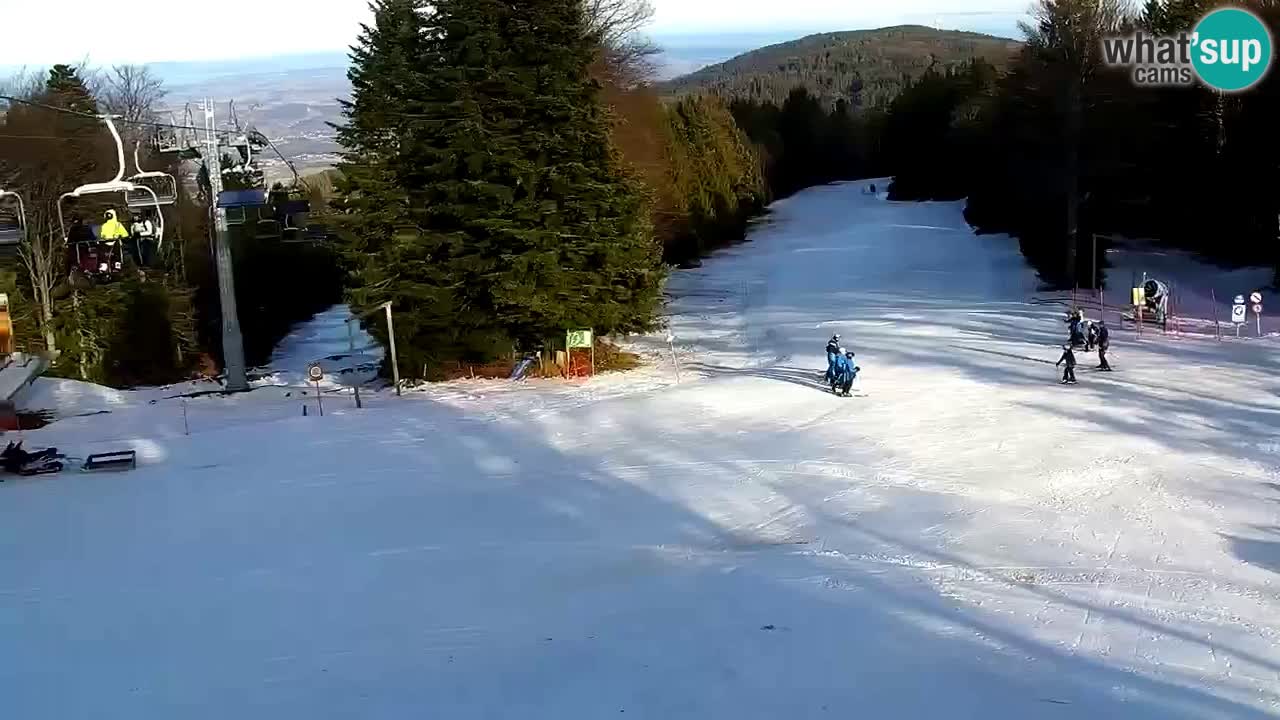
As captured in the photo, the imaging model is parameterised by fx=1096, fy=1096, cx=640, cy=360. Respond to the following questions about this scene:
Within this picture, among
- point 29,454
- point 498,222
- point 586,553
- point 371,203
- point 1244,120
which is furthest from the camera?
point 1244,120

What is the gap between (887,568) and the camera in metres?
11.0

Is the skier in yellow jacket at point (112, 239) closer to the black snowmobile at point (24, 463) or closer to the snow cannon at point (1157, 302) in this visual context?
the black snowmobile at point (24, 463)

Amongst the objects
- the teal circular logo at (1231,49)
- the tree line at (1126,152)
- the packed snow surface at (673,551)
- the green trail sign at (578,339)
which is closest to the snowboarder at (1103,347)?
the packed snow surface at (673,551)

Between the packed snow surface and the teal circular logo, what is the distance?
16420 millimetres

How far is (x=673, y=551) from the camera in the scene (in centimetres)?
1168

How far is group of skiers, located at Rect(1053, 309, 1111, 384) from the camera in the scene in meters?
19.6

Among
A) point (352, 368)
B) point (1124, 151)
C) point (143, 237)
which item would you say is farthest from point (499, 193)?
point (1124, 151)

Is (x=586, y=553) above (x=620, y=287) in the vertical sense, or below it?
below

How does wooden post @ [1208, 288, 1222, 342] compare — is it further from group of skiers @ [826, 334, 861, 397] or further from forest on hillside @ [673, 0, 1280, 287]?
group of skiers @ [826, 334, 861, 397]

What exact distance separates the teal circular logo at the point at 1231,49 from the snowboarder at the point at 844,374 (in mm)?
21461

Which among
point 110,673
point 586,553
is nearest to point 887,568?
point 586,553

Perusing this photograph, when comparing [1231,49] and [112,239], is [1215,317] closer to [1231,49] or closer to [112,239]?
[1231,49]

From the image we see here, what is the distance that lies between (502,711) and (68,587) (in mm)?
5395

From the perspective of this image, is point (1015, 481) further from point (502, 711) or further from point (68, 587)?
point (68, 587)
